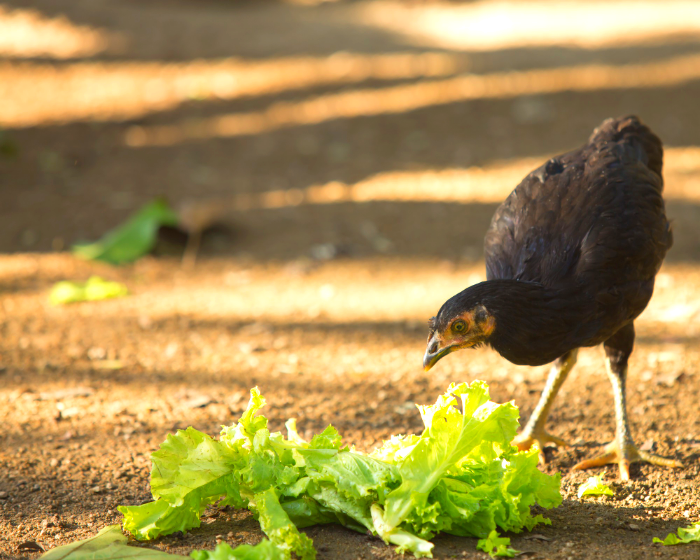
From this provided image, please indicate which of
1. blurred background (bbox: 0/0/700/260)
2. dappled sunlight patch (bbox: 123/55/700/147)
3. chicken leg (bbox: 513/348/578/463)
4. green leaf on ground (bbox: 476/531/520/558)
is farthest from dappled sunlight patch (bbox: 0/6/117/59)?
green leaf on ground (bbox: 476/531/520/558)

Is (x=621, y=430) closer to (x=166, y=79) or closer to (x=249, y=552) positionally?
(x=249, y=552)

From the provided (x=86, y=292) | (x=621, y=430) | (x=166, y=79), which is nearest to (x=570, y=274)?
(x=621, y=430)

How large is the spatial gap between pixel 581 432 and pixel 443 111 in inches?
312

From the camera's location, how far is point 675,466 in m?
3.96

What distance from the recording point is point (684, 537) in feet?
10.5

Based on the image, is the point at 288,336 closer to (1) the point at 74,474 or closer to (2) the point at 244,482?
(1) the point at 74,474

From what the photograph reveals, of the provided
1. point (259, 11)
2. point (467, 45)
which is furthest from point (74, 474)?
point (259, 11)

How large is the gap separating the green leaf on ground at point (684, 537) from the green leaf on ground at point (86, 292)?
5.18 m

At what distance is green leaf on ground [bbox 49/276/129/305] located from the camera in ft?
21.8

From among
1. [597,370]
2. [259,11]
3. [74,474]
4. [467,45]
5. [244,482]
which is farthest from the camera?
[259,11]

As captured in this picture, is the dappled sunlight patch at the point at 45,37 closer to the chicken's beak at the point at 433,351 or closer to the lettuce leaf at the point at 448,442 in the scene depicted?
the chicken's beak at the point at 433,351

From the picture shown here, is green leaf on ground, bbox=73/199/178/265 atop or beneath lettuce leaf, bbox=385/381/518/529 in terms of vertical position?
atop

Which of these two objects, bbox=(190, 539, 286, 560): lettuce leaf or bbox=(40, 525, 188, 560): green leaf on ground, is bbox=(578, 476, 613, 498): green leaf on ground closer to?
bbox=(190, 539, 286, 560): lettuce leaf

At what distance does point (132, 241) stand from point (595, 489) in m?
5.47
